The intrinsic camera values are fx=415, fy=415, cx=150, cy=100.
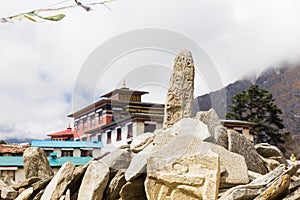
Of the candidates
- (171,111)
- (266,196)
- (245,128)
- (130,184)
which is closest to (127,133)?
(245,128)

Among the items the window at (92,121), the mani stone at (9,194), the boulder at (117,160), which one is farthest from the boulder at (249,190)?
the window at (92,121)

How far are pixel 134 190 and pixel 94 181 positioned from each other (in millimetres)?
799

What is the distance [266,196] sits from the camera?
5840 millimetres

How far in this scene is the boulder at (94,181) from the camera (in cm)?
793

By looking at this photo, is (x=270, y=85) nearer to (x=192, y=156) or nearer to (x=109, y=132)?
(x=109, y=132)

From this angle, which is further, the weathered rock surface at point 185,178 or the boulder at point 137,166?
the boulder at point 137,166

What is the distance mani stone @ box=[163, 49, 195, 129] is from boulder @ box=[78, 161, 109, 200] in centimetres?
324

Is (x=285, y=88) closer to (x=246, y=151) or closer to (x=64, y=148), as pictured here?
(x=64, y=148)

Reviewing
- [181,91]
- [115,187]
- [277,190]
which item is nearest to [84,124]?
[181,91]

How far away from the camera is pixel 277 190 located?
19.3 ft

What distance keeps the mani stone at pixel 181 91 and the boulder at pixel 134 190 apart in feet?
10.3

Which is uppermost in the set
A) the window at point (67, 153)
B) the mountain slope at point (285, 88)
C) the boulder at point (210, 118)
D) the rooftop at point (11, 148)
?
the mountain slope at point (285, 88)

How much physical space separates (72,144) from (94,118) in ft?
6.06

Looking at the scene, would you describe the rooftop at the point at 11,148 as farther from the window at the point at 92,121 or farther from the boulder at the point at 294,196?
the boulder at the point at 294,196
